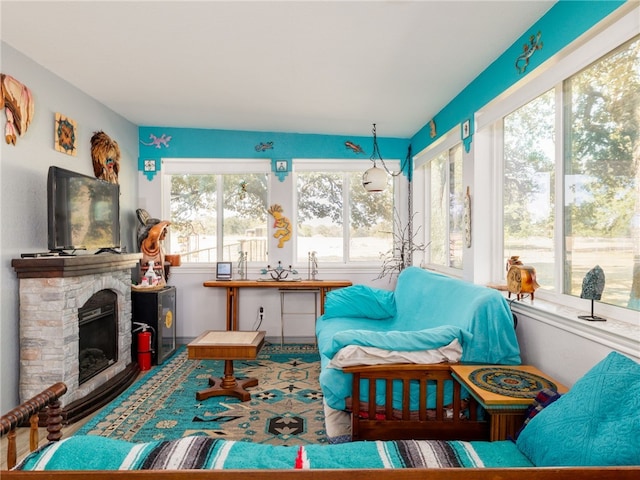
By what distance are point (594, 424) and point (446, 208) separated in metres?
3.01

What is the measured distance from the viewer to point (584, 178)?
6.77ft

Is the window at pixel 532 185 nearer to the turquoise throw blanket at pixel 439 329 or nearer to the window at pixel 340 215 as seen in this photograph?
the turquoise throw blanket at pixel 439 329

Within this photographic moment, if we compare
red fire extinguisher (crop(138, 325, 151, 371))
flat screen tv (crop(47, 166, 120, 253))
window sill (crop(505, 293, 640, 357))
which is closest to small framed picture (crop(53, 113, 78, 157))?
flat screen tv (crop(47, 166, 120, 253))

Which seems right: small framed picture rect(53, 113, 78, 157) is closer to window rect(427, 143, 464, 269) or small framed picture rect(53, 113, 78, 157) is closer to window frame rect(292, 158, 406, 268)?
window frame rect(292, 158, 406, 268)

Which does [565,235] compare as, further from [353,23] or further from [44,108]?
[44,108]

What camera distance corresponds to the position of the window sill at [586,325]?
1575mm

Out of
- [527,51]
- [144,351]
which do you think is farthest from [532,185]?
[144,351]

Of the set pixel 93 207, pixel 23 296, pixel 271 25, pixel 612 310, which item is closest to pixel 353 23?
pixel 271 25

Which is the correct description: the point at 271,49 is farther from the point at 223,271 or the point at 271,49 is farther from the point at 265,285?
the point at 223,271

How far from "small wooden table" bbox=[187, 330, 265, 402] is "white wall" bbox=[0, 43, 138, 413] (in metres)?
1.12

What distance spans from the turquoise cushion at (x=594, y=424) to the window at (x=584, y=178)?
65 centimetres

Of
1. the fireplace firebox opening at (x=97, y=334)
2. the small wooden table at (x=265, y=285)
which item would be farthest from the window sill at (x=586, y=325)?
the fireplace firebox opening at (x=97, y=334)

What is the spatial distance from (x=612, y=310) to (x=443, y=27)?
1.71 metres

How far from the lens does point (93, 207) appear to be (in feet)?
10.8
